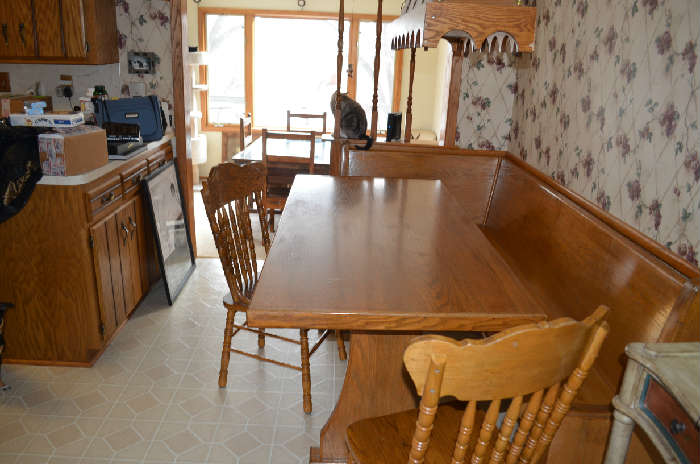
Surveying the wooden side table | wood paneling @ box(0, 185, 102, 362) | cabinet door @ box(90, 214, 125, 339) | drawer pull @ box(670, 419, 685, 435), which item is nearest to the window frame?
cabinet door @ box(90, 214, 125, 339)

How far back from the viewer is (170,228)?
3.46 metres

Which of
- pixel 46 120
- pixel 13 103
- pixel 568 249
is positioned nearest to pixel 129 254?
pixel 46 120

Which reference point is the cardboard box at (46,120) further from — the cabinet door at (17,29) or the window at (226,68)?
the window at (226,68)

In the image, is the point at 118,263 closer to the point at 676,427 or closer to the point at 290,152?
the point at 290,152

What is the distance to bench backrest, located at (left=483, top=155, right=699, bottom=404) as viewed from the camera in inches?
63.5

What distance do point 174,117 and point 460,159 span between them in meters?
1.96

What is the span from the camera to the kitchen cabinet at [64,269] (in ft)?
8.13

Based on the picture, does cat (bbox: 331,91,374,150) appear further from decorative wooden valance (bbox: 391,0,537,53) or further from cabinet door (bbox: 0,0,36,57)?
cabinet door (bbox: 0,0,36,57)

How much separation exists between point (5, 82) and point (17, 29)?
553mm

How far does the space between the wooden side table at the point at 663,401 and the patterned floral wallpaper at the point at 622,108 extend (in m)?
0.64

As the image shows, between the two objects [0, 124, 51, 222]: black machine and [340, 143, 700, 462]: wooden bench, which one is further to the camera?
[0, 124, 51, 222]: black machine

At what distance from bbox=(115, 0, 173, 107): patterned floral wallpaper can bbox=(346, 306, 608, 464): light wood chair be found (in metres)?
3.25

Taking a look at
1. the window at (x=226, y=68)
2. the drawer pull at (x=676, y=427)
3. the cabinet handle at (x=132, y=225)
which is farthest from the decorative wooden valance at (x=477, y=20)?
the window at (x=226, y=68)

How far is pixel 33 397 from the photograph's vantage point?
2.42 m
